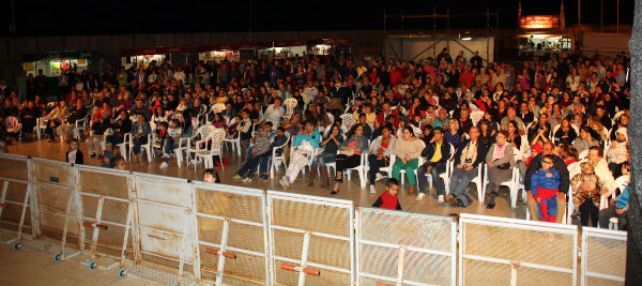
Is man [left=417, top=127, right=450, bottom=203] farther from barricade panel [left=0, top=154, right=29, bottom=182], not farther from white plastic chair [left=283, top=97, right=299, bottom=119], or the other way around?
white plastic chair [left=283, top=97, right=299, bottom=119]

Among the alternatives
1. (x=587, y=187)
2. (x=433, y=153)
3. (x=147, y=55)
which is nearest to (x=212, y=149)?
(x=433, y=153)

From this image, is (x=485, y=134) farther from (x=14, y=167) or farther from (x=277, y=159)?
(x=14, y=167)

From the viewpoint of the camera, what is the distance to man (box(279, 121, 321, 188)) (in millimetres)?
10773

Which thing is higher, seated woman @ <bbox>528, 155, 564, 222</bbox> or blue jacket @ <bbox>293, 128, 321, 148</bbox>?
blue jacket @ <bbox>293, 128, 321, 148</bbox>

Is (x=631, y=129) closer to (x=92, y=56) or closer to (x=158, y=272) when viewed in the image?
(x=158, y=272)

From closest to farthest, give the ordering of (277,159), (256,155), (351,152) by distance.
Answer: (351,152)
(256,155)
(277,159)

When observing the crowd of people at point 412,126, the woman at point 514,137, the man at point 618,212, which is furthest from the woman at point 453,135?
the man at point 618,212

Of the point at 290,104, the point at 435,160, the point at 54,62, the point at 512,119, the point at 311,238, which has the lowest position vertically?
the point at 311,238

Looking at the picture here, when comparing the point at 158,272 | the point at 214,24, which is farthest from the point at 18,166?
the point at 214,24

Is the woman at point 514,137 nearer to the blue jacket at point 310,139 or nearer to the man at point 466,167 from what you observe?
the man at point 466,167

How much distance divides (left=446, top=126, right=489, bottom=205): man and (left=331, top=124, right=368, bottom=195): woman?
70.5 inches

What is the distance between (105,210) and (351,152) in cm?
429

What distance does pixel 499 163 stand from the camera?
9.12 m

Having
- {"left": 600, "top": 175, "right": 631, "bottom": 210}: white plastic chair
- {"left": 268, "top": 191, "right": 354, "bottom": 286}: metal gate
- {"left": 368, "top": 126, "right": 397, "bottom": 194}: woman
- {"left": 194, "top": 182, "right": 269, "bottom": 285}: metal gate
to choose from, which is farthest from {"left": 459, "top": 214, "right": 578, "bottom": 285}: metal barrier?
{"left": 368, "top": 126, "right": 397, "bottom": 194}: woman
